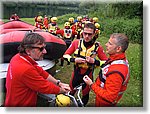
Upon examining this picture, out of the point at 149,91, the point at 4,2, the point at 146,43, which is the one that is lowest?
the point at 149,91

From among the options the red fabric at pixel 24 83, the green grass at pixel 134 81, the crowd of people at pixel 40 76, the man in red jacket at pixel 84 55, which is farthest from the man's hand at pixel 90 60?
the red fabric at pixel 24 83

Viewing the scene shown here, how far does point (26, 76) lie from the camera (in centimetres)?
116

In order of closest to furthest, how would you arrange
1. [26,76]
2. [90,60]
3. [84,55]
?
[26,76], [90,60], [84,55]

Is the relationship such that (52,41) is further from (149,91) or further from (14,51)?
(149,91)

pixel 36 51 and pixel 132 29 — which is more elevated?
pixel 132 29

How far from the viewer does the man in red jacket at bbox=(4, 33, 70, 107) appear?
1163mm

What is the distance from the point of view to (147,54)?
1.51m

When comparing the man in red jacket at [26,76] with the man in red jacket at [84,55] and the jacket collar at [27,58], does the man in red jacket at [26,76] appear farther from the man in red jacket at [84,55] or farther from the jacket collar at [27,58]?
the man in red jacket at [84,55]

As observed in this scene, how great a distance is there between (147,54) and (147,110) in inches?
13.3

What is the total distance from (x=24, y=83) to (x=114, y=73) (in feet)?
1.45

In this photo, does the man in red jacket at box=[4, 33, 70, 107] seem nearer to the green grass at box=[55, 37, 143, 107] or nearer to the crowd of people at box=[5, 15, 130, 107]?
the crowd of people at box=[5, 15, 130, 107]

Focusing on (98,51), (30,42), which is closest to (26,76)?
(30,42)

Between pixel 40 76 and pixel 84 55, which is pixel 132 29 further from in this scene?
pixel 40 76

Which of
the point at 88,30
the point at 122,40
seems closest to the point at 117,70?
the point at 122,40
